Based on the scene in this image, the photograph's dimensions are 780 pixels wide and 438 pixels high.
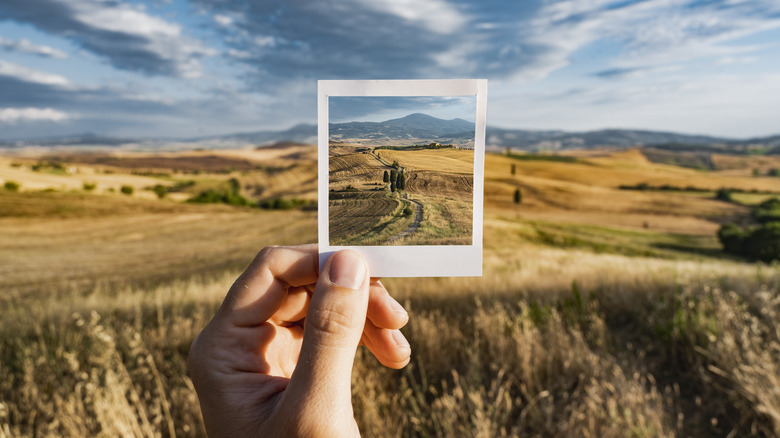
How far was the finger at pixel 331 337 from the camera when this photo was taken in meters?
1.21

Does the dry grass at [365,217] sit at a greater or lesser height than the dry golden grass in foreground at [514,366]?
greater

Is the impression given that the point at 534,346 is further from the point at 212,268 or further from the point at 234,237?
the point at 234,237

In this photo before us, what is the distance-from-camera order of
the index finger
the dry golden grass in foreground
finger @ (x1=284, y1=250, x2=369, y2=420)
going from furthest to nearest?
the dry golden grass in foreground, the index finger, finger @ (x1=284, y1=250, x2=369, y2=420)

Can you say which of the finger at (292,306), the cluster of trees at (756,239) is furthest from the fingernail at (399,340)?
the cluster of trees at (756,239)

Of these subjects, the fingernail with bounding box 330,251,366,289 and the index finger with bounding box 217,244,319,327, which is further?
the index finger with bounding box 217,244,319,327

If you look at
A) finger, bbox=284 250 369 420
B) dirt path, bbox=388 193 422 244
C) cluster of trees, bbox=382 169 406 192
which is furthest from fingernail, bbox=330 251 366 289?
cluster of trees, bbox=382 169 406 192

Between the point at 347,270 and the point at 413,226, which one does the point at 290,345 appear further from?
the point at 413,226

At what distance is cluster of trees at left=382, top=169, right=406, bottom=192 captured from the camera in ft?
4.31

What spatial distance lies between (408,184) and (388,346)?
0.67 meters

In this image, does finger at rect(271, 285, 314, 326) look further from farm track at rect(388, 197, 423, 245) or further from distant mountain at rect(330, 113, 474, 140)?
distant mountain at rect(330, 113, 474, 140)

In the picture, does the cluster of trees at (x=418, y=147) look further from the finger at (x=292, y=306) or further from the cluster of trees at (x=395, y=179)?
the finger at (x=292, y=306)

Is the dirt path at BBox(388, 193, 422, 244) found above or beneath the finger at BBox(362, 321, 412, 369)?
above

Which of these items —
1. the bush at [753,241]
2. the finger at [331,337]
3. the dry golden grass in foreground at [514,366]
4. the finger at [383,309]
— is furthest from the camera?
the bush at [753,241]

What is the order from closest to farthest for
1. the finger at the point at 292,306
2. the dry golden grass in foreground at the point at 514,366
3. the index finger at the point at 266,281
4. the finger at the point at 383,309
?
the index finger at the point at 266,281 < the finger at the point at 383,309 < the finger at the point at 292,306 < the dry golden grass in foreground at the point at 514,366
